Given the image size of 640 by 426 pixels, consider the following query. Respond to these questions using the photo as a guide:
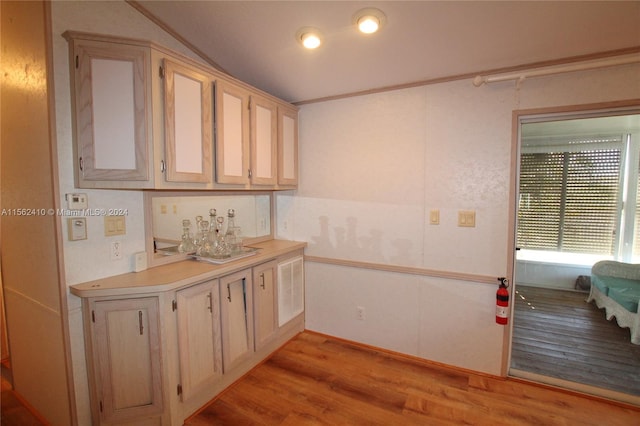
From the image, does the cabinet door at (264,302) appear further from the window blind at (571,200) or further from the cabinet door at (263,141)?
the window blind at (571,200)

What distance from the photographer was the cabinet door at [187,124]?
1.69 metres

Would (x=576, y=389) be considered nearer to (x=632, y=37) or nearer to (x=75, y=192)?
(x=632, y=37)

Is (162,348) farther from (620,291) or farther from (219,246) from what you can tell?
(620,291)

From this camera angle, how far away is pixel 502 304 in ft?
6.88

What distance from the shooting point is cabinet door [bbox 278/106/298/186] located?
8.79 feet

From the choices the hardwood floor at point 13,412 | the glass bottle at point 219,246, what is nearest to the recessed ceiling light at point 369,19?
the glass bottle at point 219,246

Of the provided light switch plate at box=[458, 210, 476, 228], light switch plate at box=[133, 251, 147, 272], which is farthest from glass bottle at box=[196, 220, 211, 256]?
light switch plate at box=[458, 210, 476, 228]

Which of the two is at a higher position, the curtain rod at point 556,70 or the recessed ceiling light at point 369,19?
the recessed ceiling light at point 369,19

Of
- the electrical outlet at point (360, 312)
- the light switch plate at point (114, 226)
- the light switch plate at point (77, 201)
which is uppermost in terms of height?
the light switch plate at point (77, 201)

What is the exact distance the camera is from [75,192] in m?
1.61

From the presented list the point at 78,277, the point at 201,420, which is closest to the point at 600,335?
the point at 201,420

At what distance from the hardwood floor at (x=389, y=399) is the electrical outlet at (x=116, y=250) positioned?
1.16 meters

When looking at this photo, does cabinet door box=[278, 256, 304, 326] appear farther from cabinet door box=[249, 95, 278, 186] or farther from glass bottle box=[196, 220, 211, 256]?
cabinet door box=[249, 95, 278, 186]

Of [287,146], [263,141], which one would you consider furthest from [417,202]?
[263,141]
